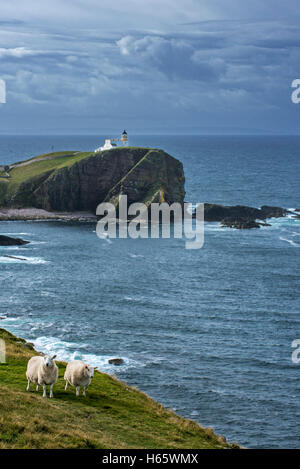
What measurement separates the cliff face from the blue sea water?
149 ft

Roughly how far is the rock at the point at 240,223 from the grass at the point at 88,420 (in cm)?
A: 11194

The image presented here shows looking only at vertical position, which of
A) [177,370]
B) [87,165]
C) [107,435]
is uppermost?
[87,165]

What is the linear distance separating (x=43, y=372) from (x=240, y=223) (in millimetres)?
128234

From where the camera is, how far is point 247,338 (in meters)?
69.9

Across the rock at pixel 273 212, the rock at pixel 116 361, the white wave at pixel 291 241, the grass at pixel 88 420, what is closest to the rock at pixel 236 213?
the rock at pixel 273 212

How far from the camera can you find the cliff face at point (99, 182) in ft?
586

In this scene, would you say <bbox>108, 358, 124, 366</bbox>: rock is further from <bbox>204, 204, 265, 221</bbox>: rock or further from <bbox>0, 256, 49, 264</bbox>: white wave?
<bbox>204, 204, 265, 221</bbox>: rock

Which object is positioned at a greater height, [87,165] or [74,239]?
[87,165]

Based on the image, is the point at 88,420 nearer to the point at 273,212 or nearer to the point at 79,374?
the point at 79,374

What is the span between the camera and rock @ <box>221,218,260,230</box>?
500 ft

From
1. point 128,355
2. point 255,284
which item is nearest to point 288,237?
point 255,284

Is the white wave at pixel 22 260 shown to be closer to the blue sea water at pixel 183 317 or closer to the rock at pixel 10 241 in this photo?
the blue sea water at pixel 183 317
